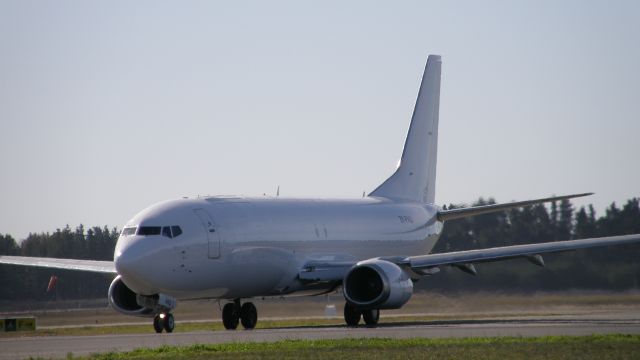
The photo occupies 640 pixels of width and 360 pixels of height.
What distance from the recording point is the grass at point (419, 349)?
2197cm

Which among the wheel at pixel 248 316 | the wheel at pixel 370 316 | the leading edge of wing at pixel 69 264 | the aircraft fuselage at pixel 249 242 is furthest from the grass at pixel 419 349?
the leading edge of wing at pixel 69 264

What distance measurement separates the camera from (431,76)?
48.0m

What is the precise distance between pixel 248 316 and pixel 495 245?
2177 cm

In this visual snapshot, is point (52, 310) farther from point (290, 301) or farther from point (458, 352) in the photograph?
point (458, 352)

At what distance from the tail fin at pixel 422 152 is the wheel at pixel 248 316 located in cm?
952

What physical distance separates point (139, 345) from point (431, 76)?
78.2ft

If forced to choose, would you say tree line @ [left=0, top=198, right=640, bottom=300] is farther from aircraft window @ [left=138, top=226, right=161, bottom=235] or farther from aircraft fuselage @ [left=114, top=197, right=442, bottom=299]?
aircraft window @ [left=138, top=226, right=161, bottom=235]

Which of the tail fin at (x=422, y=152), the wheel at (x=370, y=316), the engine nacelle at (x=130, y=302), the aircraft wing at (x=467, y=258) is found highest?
the tail fin at (x=422, y=152)

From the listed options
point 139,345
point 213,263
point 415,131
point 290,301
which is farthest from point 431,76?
point 139,345

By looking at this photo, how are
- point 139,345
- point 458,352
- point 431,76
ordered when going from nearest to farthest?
point 458,352, point 139,345, point 431,76

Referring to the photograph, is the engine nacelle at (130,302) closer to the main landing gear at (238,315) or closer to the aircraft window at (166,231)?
the aircraft window at (166,231)

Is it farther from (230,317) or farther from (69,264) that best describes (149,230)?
(69,264)

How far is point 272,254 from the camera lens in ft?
119

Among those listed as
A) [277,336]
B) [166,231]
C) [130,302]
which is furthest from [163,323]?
[277,336]
